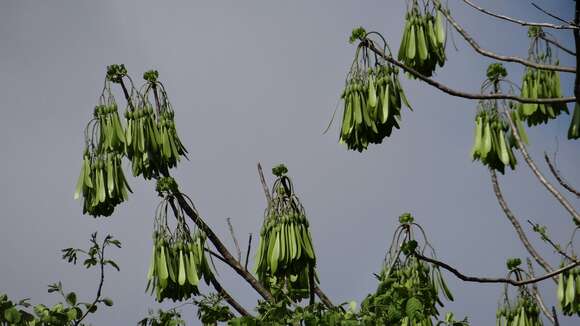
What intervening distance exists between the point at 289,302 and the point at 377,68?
5.38ft

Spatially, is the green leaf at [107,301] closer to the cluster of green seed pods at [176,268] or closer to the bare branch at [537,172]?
the cluster of green seed pods at [176,268]

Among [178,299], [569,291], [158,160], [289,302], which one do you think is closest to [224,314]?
[178,299]

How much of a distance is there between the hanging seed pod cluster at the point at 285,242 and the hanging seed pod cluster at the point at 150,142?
104cm

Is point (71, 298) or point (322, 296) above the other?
point (322, 296)

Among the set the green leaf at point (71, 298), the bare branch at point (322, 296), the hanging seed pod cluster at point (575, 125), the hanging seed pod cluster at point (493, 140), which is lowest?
the green leaf at point (71, 298)

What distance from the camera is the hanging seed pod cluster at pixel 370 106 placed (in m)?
6.30

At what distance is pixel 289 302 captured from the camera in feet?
21.4

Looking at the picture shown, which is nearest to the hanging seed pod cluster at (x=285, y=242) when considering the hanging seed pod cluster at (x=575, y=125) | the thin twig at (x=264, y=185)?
the thin twig at (x=264, y=185)

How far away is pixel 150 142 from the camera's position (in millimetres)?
7734

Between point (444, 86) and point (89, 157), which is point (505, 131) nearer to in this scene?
point (444, 86)

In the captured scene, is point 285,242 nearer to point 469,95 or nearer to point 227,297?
point 227,297

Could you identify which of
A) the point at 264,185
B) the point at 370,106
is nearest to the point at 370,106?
the point at 370,106

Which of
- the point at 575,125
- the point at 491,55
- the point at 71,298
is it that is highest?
the point at 491,55

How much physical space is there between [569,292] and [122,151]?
11.9 ft
